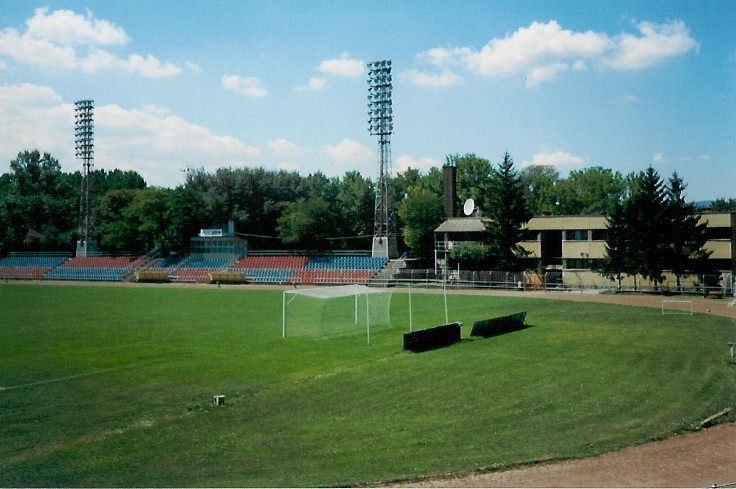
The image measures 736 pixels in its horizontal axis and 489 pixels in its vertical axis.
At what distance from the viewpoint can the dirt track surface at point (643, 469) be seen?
12.7 meters

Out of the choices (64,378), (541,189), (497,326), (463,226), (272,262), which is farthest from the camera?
(541,189)

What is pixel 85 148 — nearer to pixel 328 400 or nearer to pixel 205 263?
pixel 205 263

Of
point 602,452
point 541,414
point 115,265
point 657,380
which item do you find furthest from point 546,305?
point 115,265

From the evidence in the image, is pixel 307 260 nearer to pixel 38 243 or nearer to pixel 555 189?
pixel 38 243

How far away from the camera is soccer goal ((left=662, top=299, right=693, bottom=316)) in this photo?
4144 cm

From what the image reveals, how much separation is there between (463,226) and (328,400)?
55189mm

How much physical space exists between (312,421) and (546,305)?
105 ft

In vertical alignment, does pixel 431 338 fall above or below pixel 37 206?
below

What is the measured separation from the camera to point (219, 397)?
1878 centimetres

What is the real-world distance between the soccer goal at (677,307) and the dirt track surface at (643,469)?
27.1 meters

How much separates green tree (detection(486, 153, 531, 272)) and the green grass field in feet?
98.3

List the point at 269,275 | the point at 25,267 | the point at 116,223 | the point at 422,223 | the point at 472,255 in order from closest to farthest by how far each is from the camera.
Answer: the point at 472,255, the point at 269,275, the point at 422,223, the point at 25,267, the point at 116,223

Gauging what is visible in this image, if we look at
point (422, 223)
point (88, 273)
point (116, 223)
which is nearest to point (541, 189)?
point (422, 223)

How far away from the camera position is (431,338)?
93.5 ft
